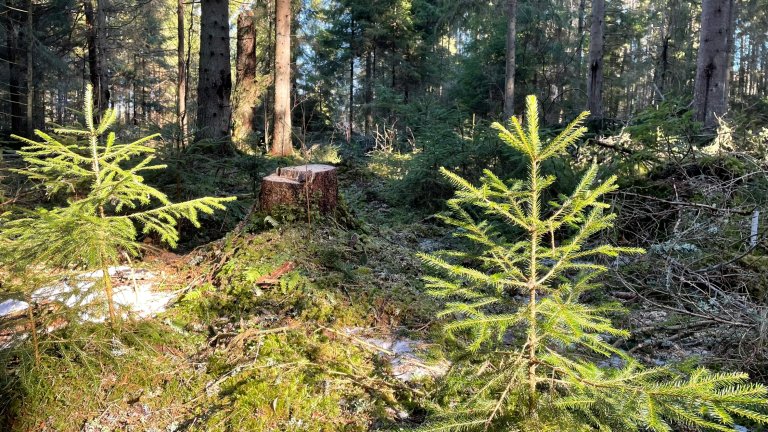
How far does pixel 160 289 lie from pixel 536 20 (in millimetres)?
18041

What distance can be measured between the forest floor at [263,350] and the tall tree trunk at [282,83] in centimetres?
744

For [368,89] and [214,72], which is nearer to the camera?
[214,72]

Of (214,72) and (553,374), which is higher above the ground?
(214,72)

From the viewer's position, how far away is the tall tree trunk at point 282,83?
10922mm

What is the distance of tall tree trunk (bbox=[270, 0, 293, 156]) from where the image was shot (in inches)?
430

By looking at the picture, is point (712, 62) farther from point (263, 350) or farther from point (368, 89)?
point (368, 89)

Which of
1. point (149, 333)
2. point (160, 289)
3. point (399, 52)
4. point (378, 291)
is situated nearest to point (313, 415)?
point (149, 333)

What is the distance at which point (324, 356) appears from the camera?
2631mm

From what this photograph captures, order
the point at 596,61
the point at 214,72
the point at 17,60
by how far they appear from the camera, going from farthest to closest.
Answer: the point at 17,60
the point at 596,61
the point at 214,72

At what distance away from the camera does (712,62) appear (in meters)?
7.58

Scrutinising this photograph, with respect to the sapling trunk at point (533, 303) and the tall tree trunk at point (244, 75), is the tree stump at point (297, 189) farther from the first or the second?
the tall tree trunk at point (244, 75)

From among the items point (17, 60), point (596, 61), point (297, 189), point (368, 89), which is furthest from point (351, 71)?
point (297, 189)

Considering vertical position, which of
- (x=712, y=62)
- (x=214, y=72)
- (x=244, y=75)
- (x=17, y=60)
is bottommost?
(x=214, y=72)

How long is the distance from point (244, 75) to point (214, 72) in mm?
4646
